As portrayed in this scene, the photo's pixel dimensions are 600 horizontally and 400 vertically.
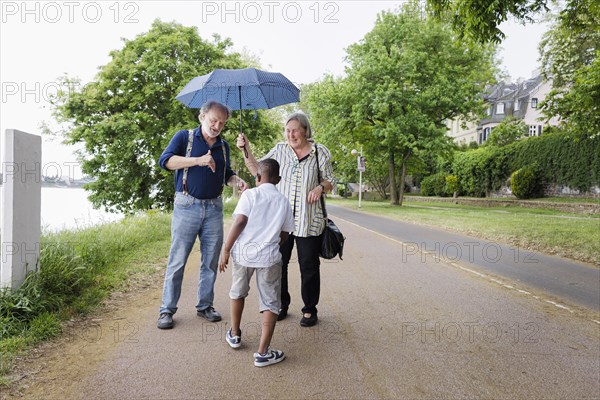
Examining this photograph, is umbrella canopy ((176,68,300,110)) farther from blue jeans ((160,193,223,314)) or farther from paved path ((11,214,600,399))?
paved path ((11,214,600,399))

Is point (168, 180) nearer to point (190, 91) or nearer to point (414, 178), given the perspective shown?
point (190, 91)

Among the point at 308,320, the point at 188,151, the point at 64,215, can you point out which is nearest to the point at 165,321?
the point at 308,320

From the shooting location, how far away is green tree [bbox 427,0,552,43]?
693 centimetres

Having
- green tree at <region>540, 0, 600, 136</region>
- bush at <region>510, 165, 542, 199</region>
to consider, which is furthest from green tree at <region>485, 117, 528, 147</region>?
green tree at <region>540, 0, 600, 136</region>

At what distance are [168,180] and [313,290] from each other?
1734 centimetres

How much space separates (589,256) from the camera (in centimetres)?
855

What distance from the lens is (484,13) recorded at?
698 centimetres

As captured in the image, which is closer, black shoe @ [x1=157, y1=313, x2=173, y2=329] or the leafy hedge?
black shoe @ [x1=157, y1=313, x2=173, y2=329]

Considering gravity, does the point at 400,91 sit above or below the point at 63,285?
above

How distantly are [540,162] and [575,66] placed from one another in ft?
30.6

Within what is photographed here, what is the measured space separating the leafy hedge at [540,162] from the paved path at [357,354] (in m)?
17.7

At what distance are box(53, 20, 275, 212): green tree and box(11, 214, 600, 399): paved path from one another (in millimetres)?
14671

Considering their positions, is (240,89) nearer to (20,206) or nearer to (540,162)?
(20,206)

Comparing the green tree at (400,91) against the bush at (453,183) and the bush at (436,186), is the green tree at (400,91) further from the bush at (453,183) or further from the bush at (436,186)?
the bush at (436,186)
